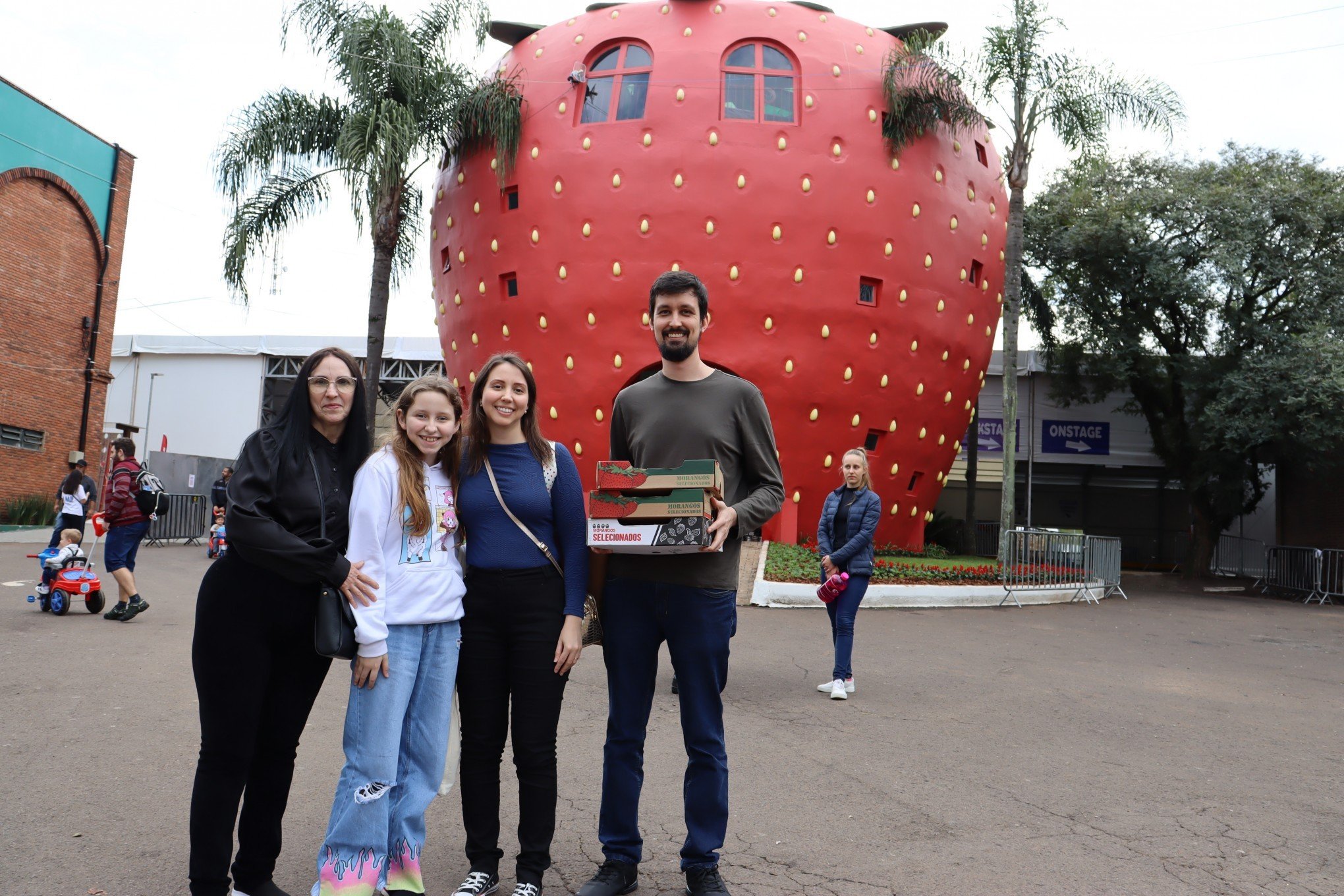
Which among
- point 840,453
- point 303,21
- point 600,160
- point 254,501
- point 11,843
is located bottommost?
point 11,843

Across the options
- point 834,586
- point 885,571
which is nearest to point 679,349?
point 834,586

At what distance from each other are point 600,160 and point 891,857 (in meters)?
12.4

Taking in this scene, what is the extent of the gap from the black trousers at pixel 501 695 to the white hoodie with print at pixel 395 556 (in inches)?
4.0

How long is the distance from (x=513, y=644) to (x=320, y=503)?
0.71 metres

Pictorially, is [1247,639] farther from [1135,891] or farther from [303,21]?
[303,21]

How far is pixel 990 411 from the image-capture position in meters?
26.3

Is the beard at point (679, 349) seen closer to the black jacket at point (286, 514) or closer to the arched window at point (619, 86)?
the black jacket at point (286, 514)

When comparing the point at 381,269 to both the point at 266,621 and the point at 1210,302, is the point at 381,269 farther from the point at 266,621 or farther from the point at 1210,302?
the point at 1210,302

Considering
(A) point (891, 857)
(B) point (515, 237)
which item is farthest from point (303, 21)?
(A) point (891, 857)

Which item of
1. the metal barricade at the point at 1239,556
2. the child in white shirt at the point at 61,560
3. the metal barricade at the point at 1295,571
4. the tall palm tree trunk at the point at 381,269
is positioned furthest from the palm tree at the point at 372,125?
the metal barricade at the point at 1239,556

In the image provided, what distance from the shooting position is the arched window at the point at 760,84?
14188 millimetres

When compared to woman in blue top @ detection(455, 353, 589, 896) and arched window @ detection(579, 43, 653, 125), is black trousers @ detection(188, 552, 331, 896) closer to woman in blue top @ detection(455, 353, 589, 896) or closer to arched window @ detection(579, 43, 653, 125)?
woman in blue top @ detection(455, 353, 589, 896)

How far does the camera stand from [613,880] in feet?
9.54

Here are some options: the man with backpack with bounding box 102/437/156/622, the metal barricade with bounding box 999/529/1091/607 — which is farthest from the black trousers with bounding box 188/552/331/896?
the metal barricade with bounding box 999/529/1091/607
